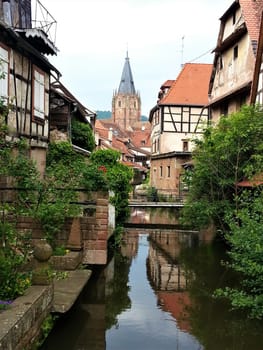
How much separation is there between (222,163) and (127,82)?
103601 mm

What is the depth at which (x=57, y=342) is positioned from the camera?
8.10 metres

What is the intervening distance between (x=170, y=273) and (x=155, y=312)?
4.33 metres

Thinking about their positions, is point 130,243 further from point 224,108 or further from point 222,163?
point 224,108

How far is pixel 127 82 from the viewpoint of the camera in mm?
117312

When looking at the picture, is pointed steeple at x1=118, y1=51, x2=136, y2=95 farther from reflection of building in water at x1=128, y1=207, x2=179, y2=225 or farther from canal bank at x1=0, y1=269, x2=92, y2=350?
canal bank at x1=0, y1=269, x2=92, y2=350

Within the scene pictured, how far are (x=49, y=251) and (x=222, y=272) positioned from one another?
8.42m

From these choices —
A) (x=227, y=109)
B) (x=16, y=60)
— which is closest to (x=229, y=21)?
(x=227, y=109)

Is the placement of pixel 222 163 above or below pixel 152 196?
above

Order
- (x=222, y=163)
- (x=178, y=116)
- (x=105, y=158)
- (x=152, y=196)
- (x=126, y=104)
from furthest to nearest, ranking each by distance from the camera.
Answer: (x=126, y=104) → (x=178, y=116) → (x=152, y=196) → (x=222, y=163) → (x=105, y=158)

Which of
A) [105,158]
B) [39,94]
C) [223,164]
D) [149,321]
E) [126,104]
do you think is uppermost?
[126,104]

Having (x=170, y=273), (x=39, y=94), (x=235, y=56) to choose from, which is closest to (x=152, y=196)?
(x=235, y=56)

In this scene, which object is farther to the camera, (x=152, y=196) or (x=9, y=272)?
(x=152, y=196)

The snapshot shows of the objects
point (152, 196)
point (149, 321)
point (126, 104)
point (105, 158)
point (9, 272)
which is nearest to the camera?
point (9, 272)

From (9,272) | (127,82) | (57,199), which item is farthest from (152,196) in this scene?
(127,82)
